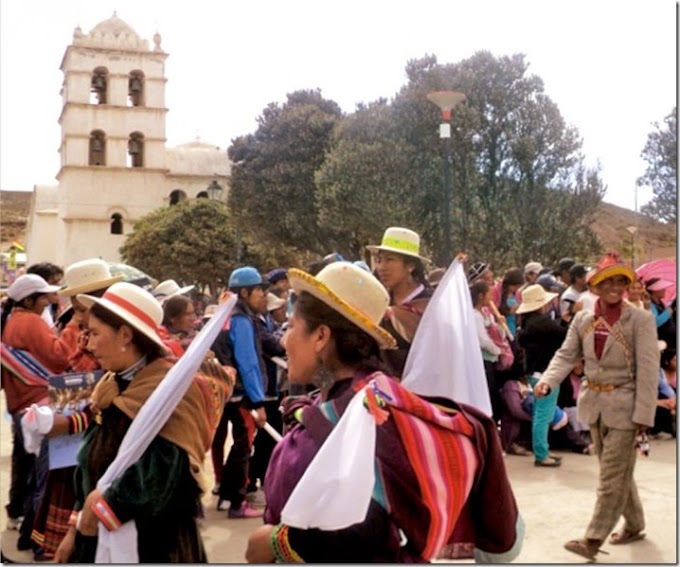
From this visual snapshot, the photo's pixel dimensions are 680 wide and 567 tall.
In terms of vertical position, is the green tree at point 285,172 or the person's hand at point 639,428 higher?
the green tree at point 285,172

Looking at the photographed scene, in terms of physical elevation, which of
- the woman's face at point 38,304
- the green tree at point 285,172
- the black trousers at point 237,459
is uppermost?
the green tree at point 285,172

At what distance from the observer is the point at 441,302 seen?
10.6 ft

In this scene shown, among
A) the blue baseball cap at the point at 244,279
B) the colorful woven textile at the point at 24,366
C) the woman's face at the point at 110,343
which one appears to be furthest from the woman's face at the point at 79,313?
the woman's face at the point at 110,343

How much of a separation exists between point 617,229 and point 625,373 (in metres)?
79.6

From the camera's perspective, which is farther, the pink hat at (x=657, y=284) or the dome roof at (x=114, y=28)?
the dome roof at (x=114, y=28)

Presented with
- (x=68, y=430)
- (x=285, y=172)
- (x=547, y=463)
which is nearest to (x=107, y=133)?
(x=285, y=172)

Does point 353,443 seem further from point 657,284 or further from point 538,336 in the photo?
point 657,284

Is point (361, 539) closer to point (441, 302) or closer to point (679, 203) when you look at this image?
point (441, 302)

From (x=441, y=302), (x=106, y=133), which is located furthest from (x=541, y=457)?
(x=106, y=133)

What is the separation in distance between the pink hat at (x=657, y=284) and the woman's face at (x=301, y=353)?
816 centimetres

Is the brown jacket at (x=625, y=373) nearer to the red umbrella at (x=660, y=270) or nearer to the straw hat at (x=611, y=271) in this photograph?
the straw hat at (x=611, y=271)

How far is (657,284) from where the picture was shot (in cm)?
998

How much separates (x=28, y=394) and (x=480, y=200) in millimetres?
28063

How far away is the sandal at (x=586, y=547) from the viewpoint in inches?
221
